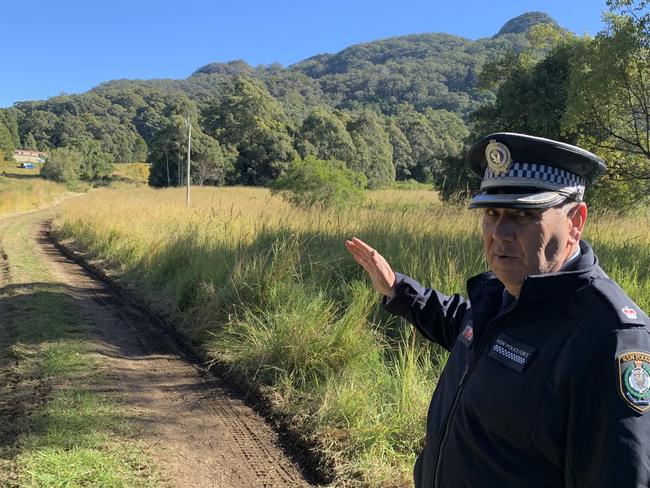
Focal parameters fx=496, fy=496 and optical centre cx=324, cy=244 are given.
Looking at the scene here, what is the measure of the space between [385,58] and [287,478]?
205 meters

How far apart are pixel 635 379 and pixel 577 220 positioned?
498mm

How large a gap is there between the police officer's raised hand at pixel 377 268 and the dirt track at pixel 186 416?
1.65 m

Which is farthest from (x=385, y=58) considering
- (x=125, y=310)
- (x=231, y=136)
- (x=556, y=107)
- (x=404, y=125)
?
(x=125, y=310)

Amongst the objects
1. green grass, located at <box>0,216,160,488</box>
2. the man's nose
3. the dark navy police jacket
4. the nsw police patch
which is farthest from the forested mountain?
the nsw police patch

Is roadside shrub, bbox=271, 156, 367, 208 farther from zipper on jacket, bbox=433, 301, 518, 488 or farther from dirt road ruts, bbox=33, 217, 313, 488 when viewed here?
zipper on jacket, bbox=433, 301, 518, 488

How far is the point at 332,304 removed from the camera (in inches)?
195

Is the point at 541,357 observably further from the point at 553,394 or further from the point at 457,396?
the point at 457,396

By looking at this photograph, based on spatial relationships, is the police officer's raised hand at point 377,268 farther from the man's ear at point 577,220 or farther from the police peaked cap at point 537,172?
the man's ear at point 577,220

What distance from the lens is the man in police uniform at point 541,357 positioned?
3.29ft

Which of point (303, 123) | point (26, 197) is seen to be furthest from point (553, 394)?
point (303, 123)

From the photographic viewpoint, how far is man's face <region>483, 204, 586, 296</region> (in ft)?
4.32

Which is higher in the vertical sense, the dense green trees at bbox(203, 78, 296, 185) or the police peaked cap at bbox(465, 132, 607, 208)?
the dense green trees at bbox(203, 78, 296, 185)

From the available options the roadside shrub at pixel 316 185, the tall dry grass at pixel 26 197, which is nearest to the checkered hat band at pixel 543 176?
the roadside shrub at pixel 316 185

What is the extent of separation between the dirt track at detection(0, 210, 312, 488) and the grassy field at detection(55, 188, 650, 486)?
0.90 ft
